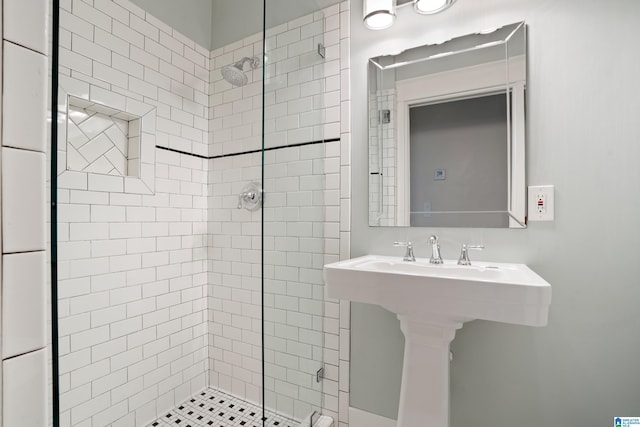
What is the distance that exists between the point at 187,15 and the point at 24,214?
224 cm

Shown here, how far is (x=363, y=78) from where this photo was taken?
5.25 feet

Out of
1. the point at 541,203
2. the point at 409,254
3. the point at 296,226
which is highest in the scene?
the point at 541,203

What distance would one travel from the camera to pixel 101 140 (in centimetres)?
163

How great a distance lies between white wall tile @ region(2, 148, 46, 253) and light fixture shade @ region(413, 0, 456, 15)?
1.59 m

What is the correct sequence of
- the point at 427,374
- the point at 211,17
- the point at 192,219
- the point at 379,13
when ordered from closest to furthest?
the point at 427,374 < the point at 379,13 < the point at 192,219 < the point at 211,17

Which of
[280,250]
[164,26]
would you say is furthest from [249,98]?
[280,250]

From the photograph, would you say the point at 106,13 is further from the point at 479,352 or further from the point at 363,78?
the point at 479,352

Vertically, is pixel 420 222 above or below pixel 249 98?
below

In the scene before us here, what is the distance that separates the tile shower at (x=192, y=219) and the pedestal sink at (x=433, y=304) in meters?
0.39

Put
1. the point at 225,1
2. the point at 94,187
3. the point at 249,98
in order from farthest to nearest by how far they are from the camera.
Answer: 1. the point at 225,1
2. the point at 249,98
3. the point at 94,187

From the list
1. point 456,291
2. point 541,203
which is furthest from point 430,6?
point 456,291

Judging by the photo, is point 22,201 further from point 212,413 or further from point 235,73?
point 212,413

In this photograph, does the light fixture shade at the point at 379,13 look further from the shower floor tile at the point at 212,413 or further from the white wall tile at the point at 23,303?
the shower floor tile at the point at 212,413

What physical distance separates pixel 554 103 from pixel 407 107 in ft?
1.93
